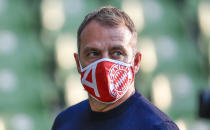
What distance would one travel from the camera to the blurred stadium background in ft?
11.5

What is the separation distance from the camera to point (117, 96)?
1487 mm

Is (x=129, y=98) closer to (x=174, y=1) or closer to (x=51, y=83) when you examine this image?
(x=51, y=83)

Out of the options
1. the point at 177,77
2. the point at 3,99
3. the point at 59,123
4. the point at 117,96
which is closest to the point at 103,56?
the point at 117,96

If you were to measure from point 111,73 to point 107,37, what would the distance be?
137mm

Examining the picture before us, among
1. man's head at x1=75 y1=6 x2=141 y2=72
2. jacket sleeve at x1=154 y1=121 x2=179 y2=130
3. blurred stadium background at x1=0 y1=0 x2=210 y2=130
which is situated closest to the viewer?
jacket sleeve at x1=154 y1=121 x2=179 y2=130

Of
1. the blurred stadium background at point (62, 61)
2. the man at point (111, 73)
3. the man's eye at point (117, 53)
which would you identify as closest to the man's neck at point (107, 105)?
the man at point (111, 73)

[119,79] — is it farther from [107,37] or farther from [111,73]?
[107,37]

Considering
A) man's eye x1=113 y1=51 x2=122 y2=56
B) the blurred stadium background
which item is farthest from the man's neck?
the blurred stadium background

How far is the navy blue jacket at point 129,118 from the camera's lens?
1375mm

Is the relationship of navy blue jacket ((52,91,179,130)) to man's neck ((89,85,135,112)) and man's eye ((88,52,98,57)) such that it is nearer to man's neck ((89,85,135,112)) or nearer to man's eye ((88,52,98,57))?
man's neck ((89,85,135,112))

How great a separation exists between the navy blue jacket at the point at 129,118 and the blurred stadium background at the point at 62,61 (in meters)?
1.93

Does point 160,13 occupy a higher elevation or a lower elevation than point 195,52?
higher

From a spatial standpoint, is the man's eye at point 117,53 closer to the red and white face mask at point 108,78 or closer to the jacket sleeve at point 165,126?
the red and white face mask at point 108,78

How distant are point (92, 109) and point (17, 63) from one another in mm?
2069
